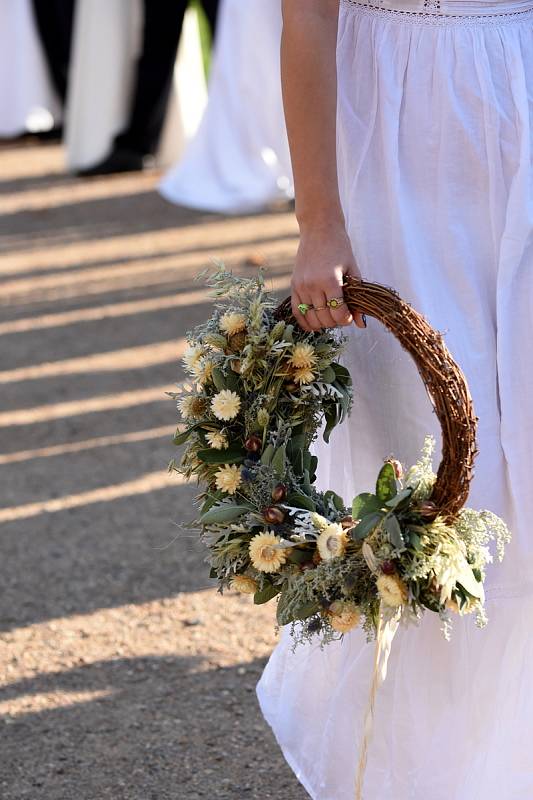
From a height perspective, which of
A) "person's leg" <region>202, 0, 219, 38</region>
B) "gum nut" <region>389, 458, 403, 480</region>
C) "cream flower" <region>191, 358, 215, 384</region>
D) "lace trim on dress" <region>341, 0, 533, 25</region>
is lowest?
"gum nut" <region>389, 458, 403, 480</region>

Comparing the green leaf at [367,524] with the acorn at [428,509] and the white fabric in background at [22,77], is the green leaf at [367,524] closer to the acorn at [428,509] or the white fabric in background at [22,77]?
the acorn at [428,509]

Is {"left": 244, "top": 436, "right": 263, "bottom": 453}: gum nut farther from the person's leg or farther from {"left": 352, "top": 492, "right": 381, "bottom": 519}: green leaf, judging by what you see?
the person's leg

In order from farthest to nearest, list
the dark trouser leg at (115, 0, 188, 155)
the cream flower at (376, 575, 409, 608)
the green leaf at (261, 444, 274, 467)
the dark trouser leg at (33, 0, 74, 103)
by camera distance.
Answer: the dark trouser leg at (33, 0, 74, 103) < the dark trouser leg at (115, 0, 188, 155) < the green leaf at (261, 444, 274, 467) < the cream flower at (376, 575, 409, 608)

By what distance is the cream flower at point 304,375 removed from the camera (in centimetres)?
178

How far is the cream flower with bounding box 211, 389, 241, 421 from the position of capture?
5.87 ft

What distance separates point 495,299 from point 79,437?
2.45m

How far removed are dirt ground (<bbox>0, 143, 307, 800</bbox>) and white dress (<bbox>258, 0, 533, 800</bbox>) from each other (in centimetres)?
43

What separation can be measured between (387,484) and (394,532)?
0.10 metres

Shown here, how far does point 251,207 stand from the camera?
6547 mm

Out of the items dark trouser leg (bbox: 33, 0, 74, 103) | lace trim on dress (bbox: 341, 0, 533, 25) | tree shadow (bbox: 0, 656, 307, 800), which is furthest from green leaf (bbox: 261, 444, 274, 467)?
dark trouser leg (bbox: 33, 0, 74, 103)

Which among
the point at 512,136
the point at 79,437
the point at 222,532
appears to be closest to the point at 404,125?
the point at 512,136

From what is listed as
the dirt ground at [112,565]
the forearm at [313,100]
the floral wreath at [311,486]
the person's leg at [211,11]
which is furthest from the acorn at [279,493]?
the person's leg at [211,11]

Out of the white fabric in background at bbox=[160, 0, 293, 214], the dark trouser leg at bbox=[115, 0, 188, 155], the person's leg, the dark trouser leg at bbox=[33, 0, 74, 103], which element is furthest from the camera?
the dark trouser leg at bbox=[33, 0, 74, 103]

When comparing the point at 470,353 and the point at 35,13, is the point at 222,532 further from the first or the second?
the point at 35,13
